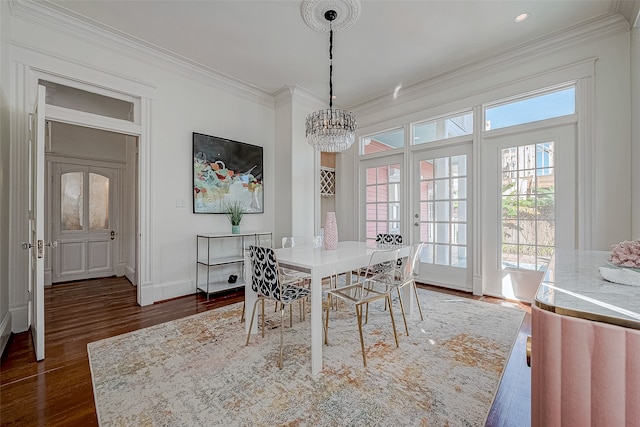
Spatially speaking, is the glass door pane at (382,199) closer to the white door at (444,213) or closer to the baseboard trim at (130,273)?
the white door at (444,213)

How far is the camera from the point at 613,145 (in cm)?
281

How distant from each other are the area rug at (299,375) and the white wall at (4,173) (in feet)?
2.73

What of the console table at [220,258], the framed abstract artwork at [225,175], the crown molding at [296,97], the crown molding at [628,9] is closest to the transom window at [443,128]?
the crown molding at [628,9]

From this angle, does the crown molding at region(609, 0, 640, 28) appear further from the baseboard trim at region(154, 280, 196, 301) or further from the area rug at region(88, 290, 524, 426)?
the baseboard trim at region(154, 280, 196, 301)

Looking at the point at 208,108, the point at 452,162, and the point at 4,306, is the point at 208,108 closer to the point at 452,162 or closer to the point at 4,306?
the point at 4,306

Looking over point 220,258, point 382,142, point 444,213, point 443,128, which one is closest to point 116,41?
point 220,258

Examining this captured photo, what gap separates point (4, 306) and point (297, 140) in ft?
12.4

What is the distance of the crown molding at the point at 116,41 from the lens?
2643 millimetres

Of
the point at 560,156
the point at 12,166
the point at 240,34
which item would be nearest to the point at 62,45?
the point at 12,166

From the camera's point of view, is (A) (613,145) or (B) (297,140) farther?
(B) (297,140)

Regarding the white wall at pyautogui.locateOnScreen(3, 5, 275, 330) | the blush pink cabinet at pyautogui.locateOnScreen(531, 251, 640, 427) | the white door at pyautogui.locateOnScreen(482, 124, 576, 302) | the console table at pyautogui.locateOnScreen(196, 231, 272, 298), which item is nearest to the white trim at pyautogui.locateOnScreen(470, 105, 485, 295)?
the white door at pyautogui.locateOnScreen(482, 124, 576, 302)

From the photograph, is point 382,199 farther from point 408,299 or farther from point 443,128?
point 408,299

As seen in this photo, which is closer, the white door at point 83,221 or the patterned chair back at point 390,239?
the patterned chair back at point 390,239

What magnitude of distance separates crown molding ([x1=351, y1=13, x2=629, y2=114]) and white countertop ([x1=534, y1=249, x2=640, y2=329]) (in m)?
3.22
